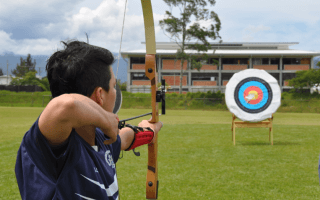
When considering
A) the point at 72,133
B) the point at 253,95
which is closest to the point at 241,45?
the point at 253,95

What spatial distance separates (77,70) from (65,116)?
8.2 inches

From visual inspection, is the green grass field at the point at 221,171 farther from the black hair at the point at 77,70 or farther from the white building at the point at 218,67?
the white building at the point at 218,67

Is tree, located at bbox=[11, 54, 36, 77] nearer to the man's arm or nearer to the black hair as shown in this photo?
the black hair

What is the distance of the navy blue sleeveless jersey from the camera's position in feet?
3.03

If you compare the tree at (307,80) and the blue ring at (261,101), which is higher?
the tree at (307,80)

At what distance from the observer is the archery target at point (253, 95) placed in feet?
25.3

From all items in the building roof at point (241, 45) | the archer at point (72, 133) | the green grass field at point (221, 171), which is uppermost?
the building roof at point (241, 45)

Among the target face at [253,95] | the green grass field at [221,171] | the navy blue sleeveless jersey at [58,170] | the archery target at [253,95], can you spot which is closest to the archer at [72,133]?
the navy blue sleeveless jersey at [58,170]

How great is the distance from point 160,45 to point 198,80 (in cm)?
862

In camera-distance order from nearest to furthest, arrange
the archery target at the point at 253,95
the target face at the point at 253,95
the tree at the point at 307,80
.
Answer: the archery target at the point at 253,95, the target face at the point at 253,95, the tree at the point at 307,80

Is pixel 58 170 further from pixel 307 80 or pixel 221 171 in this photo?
pixel 307 80

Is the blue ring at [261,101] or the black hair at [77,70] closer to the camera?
the black hair at [77,70]

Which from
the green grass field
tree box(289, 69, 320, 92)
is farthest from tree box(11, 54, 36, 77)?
the green grass field

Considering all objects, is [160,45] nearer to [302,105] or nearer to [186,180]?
[302,105]
